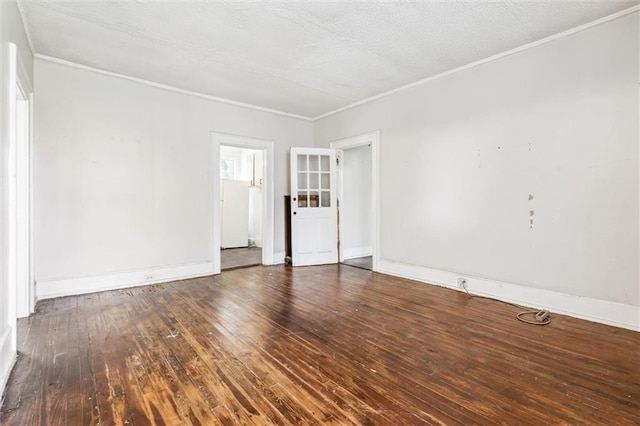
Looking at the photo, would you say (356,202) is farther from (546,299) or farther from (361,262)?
(546,299)

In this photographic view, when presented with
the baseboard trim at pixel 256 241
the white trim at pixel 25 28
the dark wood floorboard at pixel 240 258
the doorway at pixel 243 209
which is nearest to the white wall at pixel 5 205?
the white trim at pixel 25 28

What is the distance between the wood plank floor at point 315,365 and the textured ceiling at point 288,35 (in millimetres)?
2698

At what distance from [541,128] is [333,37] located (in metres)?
2.29

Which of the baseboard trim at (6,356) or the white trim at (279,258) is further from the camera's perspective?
the white trim at (279,258)

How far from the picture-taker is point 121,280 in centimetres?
404

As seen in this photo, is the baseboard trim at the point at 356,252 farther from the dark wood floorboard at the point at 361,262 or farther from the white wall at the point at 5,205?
the white wall at the point at 5,205

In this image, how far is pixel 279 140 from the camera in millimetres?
5691

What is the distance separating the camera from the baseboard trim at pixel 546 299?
274 centimetres

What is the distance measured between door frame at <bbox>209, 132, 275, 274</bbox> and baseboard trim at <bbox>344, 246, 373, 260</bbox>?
4.73 feet

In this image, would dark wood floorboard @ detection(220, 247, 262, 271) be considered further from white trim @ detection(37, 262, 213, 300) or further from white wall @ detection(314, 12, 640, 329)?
white wall @ detection(314, 12, 640, 329)

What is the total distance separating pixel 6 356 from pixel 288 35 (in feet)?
10.7

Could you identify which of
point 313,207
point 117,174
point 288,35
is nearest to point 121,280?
point 117,174

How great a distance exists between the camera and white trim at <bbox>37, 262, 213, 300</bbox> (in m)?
3.62

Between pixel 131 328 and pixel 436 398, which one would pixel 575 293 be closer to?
pixel 436 398
